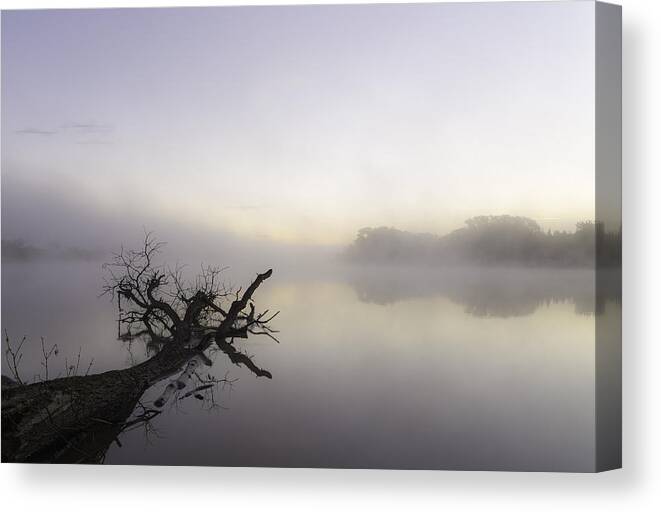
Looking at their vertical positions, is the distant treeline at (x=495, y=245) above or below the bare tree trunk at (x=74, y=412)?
above

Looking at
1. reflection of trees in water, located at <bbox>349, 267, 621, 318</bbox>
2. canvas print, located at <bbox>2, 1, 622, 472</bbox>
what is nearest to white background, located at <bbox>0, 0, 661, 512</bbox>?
canvas print, located at <bbox>2, 1, 622, 472</bbox>

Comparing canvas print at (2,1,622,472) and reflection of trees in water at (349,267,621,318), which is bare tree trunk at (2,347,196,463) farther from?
reflection of trees in water at (349,267,621,318)

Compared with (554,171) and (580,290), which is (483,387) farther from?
(554,171)

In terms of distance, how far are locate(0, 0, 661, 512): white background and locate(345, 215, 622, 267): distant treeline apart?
0.81 ft

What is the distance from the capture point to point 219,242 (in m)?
4.17

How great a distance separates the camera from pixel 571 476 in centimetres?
420

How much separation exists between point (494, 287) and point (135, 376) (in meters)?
1.82

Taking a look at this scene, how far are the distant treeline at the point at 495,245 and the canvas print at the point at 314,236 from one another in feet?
0.04

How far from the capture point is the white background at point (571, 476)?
4.12 metres

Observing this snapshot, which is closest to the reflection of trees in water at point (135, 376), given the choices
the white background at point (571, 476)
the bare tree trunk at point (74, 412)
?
the bare tree trunk at point (74, 412)

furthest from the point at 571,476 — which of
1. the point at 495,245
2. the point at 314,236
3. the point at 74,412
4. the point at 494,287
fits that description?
the point at 74,412

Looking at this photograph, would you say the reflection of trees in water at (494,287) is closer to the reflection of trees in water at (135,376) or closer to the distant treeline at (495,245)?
the distant treeline at (495,245)

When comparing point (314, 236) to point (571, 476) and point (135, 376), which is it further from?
point (571, 476)

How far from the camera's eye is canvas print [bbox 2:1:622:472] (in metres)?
4.03
